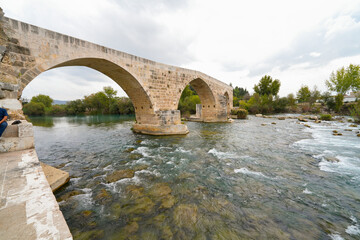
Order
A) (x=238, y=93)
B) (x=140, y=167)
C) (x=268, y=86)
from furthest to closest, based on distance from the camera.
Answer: (x=238, y=93) → (x=268, y=86) → (x=140, y=167)

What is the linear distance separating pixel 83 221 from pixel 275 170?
4776 millimetres

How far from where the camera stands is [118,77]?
8.09m

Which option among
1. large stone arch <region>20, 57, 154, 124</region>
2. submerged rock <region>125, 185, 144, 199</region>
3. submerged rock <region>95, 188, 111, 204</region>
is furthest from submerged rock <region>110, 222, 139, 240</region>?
large stone arch <region>20, 57, 154, 124</region>

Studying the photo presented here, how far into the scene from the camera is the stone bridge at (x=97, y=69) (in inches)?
154

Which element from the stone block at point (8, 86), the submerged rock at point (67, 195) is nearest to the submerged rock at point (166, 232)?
the submerged rock at point (67, 195)

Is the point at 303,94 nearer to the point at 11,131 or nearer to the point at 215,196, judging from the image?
the point at 215,196

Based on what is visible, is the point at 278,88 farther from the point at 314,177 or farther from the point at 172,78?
the point at 314,177

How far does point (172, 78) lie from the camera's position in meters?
9.94

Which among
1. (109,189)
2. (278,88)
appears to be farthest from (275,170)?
(278,88)

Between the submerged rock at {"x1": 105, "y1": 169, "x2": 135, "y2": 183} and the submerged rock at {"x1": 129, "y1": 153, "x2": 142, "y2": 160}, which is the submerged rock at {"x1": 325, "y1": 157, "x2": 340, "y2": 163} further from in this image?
the submerged rock at {"x1": 129, "y1": 153, "x2": 142, "y2": 160}

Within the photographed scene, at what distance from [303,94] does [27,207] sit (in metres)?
48.0

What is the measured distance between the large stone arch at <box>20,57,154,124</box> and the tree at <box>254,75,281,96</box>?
117ft

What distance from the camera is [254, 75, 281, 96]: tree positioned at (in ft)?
113

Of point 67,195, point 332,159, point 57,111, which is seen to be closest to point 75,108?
point 57,111
